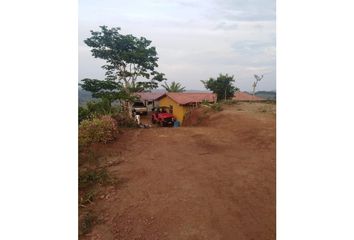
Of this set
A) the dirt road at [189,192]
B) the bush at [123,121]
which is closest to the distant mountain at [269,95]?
the dirt road at [189,192]

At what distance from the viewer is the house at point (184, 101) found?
55.4ft

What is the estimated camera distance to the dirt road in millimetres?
2721

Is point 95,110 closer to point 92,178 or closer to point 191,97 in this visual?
point 92,178

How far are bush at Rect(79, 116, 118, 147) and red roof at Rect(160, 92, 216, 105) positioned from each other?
10.8m

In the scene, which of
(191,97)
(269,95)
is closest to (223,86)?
(191,97)

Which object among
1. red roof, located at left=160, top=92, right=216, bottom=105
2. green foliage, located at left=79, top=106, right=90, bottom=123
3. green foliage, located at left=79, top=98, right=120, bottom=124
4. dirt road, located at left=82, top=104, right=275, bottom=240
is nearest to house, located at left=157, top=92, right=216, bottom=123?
red roof, located at left=160, top=92, right=216, bottom=105

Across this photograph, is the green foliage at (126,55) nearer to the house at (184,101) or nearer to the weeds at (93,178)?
the house at (184,101)

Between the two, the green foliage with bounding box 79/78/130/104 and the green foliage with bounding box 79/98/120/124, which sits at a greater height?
the green foliage with bounding box 79/78/130/104

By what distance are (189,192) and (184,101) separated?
1377 cm

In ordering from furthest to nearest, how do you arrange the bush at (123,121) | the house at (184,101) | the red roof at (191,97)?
the red roof at (191,97), the house at (184,101), the bush at (123,121)

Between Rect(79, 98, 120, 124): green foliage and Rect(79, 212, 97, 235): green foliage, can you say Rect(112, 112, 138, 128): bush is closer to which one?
Rect(79, 98, 120, 124): green foliage
